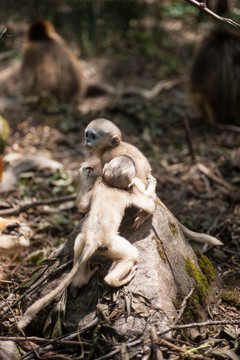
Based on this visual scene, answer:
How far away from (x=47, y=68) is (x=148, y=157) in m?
2.95

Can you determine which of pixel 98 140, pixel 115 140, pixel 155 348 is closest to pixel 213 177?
pixel 115 140

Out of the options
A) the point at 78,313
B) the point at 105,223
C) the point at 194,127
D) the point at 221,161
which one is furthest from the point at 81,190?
the point at 194,127

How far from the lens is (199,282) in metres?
2.99

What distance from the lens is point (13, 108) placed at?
7.23 metres

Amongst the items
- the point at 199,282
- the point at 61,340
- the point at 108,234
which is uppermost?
the point at 108,234

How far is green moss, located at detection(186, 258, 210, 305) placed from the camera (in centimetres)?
291

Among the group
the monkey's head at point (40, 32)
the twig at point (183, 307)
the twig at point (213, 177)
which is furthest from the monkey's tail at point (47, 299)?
the monkey's head at point (40, 32)

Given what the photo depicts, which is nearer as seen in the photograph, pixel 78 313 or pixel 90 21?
pixel 78 313

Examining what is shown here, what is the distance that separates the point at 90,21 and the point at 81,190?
7171 mm

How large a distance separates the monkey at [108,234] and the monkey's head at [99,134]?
29cm

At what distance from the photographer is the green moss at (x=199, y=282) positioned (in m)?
2.91

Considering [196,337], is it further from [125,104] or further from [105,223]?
[125,104]

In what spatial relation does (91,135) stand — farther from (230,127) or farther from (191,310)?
(230,127)

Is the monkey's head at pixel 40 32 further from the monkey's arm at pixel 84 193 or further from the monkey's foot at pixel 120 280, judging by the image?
the monkey's foot at pixel 120 280
